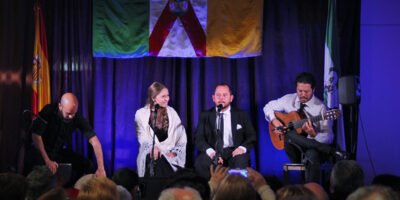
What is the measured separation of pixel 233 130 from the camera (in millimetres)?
6961

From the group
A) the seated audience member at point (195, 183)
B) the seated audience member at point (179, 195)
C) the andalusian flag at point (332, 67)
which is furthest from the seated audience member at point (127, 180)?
the andalusian flag at point (332, 67)

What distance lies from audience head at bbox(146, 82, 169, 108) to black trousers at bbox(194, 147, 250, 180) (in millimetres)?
1076

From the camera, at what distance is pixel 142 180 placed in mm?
4727

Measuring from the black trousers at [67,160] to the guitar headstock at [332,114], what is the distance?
3.49 m

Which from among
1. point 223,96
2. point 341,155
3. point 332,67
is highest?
point 332,67

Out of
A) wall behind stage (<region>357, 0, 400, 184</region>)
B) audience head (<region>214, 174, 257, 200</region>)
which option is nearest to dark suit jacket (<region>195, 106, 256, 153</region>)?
wall behind stage (<region>357, 0, 400, 184</region>)

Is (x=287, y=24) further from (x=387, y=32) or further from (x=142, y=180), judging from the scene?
(x=142, y=180)

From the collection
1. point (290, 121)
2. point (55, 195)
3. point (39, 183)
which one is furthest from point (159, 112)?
point (55, 195)

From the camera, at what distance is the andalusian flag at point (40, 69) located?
7380mm

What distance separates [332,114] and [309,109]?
0.53 metres

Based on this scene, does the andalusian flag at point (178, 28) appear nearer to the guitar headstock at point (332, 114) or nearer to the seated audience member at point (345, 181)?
the guitar headstock at point (332, 114)

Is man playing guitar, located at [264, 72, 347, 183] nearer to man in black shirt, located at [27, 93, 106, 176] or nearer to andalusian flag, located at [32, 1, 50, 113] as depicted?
man in black shirt, located at [27, 93, 106, 176]

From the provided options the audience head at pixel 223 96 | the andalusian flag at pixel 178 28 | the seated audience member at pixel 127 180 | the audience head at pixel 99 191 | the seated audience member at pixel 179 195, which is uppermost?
the andalusian flag at pixel 178 28

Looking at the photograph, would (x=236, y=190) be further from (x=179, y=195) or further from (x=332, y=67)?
(x=332, y=67)
